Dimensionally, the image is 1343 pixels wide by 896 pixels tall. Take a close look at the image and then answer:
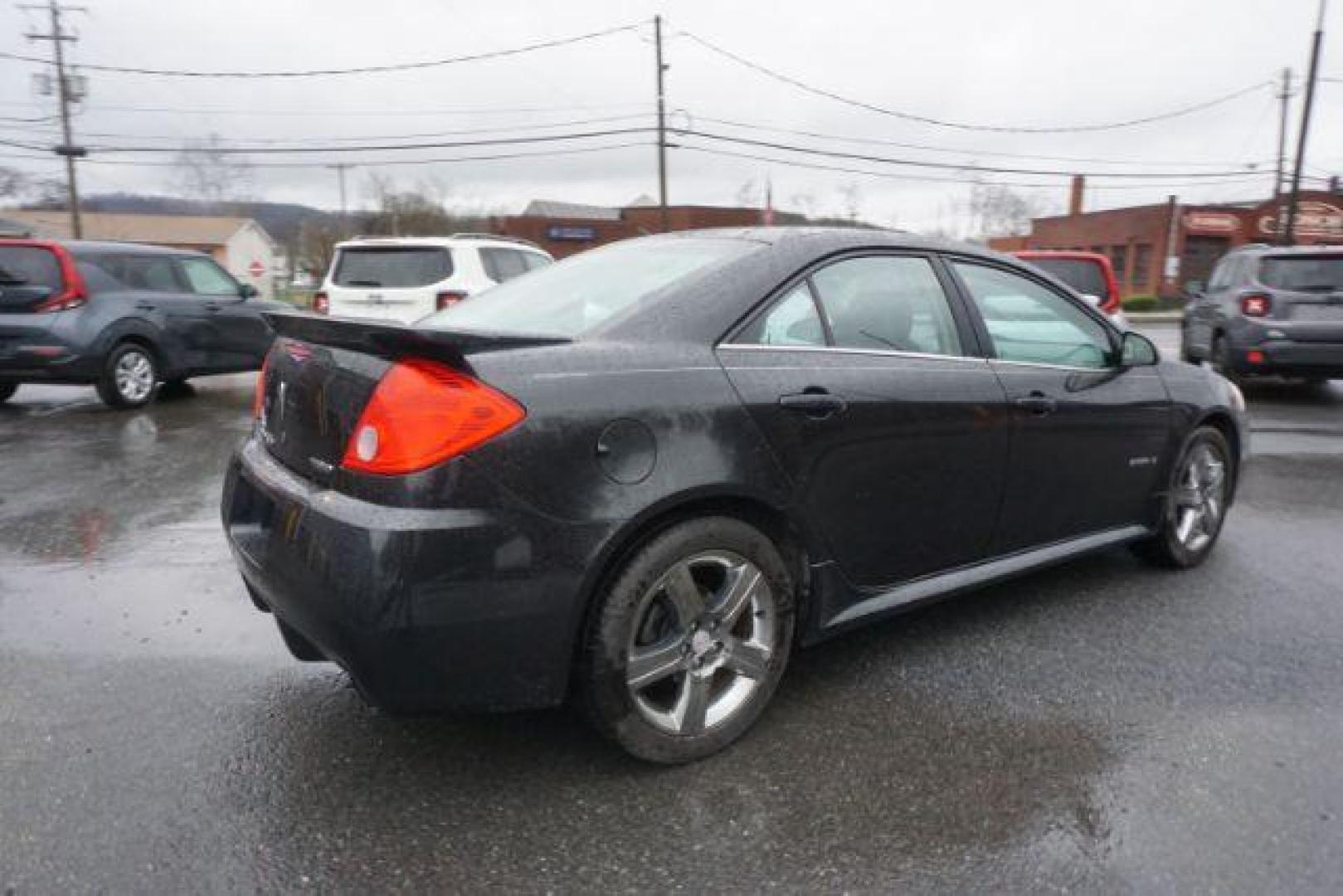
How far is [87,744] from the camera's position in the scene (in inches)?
108

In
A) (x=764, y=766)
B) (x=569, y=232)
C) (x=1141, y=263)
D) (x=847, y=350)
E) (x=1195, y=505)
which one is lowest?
(x=764, y=766)

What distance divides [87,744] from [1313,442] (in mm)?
8805

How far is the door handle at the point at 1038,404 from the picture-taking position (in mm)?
3421

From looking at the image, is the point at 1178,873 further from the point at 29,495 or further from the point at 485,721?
the point at 29,495

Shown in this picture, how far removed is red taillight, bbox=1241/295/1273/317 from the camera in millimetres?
9852

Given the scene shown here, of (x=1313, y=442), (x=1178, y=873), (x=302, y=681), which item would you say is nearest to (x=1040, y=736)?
(x=1178, y=873)

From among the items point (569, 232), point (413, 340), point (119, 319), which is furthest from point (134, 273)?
point (569, 232)

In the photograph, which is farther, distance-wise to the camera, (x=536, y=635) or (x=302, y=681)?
(x=302, y=681)

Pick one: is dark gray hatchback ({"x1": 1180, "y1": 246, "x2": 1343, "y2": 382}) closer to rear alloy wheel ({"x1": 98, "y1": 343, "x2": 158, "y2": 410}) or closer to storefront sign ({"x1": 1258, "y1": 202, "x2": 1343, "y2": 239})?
rear alloy wheel ({"x1": 98, "y1": 343, "x2": 158, "y2": 410})

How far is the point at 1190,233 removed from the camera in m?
42.9

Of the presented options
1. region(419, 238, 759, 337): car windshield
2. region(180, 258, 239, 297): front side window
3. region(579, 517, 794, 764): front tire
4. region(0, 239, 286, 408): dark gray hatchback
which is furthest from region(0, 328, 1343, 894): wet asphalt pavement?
region(180, 258, 239, 297): front side window

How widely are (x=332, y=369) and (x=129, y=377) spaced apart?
7.98 metres

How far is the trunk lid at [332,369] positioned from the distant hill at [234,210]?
155ft

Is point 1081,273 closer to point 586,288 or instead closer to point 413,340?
point 586,288
